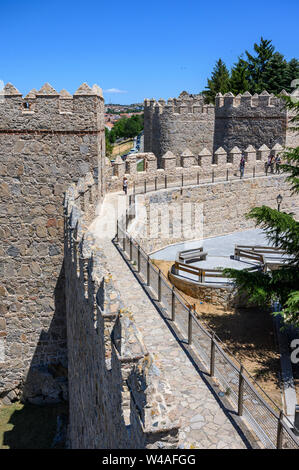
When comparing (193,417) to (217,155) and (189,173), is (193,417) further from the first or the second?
(217,155)

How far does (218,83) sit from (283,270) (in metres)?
35.9

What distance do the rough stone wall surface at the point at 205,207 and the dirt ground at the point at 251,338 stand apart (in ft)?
7.92

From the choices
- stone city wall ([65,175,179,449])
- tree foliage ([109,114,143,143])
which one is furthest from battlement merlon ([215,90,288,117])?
tree foliage ([109,114,143,143])

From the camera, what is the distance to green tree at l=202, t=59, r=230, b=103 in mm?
40591

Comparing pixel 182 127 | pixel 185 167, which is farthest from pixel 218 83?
pixel 185 167

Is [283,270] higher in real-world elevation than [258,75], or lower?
lower

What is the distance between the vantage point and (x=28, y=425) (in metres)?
12.2

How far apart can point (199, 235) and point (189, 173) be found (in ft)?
8.82

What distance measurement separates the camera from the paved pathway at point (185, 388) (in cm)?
534

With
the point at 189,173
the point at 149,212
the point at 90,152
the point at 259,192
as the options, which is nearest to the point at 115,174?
the point at 149,212

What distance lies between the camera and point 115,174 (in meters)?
16.9

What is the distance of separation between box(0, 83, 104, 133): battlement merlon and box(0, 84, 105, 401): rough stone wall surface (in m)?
0.02

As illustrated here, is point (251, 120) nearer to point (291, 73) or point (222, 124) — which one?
point (222, 124)

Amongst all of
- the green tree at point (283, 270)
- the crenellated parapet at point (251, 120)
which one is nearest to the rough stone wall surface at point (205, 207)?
the crenellated parapet at point (251, 120)
